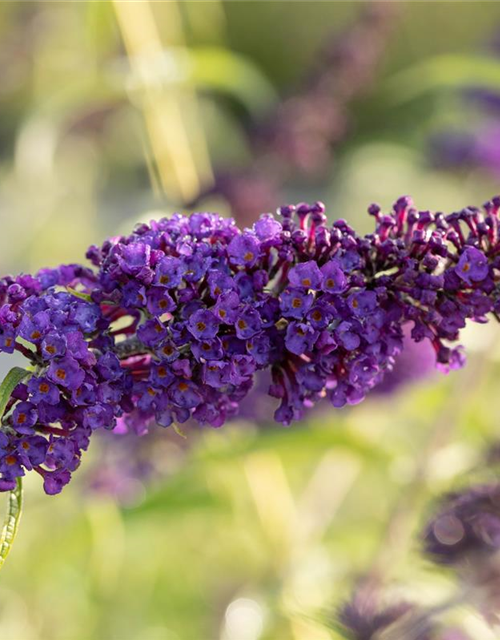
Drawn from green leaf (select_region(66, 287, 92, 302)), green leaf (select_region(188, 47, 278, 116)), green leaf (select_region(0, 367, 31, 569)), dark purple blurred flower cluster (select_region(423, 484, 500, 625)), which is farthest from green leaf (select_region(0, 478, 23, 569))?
green leaf (select_region(188, 47, 278, 116))

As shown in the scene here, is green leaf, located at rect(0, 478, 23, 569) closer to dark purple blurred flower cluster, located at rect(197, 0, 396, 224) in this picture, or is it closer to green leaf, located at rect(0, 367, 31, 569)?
green leaf, located at rect(0, 367, 31, 569)

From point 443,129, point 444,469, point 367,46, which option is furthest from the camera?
point 443,129

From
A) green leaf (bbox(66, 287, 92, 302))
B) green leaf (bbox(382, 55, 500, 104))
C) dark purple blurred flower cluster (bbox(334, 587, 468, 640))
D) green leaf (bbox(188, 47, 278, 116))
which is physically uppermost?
green leaf (bbox(188, 47, 278, 116))

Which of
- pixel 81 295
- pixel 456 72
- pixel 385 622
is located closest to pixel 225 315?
pixel 81 295

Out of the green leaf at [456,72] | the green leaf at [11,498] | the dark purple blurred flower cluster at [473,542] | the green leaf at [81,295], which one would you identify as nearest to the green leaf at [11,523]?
the green leaf at [11,498]

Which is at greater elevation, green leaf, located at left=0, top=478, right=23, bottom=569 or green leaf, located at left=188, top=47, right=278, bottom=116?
green leaf, located at left=188, top=47, right=278, bottom=116

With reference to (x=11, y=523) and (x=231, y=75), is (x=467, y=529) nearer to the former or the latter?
(x=11, y=523)

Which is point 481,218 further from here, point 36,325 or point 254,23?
point 254,23

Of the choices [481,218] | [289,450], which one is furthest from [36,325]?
[289,450]
